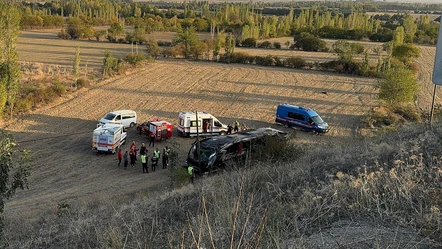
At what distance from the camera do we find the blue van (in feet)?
62.1

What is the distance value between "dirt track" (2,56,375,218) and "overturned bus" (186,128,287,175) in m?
1.27

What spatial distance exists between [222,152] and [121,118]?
776cm

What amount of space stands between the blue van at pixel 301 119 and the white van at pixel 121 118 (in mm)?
6747

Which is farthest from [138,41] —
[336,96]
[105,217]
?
[105,217]

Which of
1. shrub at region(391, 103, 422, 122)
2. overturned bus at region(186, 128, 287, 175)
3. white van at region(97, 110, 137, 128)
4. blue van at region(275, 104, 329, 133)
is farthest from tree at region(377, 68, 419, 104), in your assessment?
white van at region(97, 110, 137, 128)

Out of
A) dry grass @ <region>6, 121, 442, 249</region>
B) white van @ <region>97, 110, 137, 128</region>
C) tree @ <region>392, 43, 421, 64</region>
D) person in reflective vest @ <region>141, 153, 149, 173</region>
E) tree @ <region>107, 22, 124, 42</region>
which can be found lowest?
person in reflective vest @ <region>141, 153, 149, 173</region>

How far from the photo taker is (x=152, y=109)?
2273 cm

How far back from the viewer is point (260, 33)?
6450 centimetres

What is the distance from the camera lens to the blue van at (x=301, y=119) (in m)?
18.9

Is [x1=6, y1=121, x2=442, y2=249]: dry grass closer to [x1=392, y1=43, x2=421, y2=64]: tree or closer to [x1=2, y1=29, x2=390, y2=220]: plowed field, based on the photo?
[x1=2, y1=29, x2=390, y2=220]: plowed field

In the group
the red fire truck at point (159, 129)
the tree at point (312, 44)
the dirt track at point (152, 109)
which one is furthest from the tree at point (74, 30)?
the red fire truck at point (159, 129)

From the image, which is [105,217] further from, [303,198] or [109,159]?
[109,159]

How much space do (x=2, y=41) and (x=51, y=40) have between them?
35734mm

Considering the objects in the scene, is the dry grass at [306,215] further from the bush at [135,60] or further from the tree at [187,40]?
the tree at [187,40]
